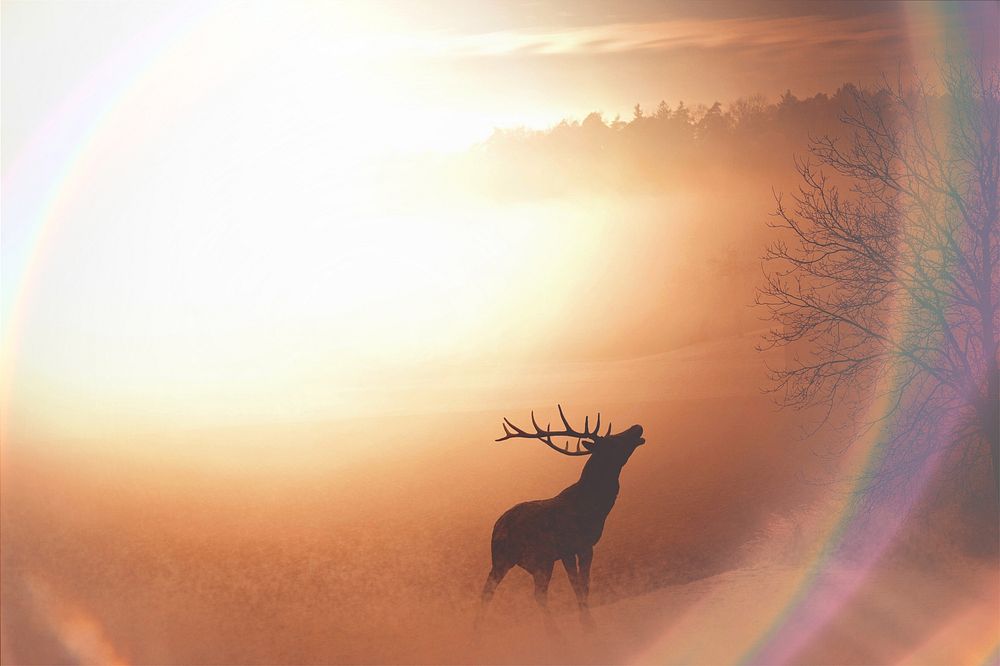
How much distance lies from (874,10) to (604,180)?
2.94 meters

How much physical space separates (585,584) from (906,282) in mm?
3449

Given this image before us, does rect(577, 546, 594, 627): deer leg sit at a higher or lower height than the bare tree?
lower

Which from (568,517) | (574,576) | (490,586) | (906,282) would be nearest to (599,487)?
(568,517)

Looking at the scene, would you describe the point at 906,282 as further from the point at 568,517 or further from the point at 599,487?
the point at 568,517

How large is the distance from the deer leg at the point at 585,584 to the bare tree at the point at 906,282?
2.44 metres

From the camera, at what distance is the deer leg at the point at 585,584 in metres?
7.30

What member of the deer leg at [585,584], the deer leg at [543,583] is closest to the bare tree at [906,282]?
the deer leg at [585,584]

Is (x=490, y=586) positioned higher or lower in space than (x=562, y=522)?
lower

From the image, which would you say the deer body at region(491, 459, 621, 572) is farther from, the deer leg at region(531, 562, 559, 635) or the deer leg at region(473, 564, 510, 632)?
the deer leg at region(473, 564, 510, 632)

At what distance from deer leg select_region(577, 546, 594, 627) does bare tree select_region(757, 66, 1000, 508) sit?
244cm

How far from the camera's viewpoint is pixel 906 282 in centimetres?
770

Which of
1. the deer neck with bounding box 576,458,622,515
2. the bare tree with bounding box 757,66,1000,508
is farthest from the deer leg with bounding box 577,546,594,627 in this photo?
the bare tree with bounding box 757,66,1000,508

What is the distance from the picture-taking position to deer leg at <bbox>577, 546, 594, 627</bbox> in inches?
287

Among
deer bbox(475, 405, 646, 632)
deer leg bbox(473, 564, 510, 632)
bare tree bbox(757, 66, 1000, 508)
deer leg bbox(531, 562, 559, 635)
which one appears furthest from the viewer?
bare tree bbox(757, 66, 1000, 508)
